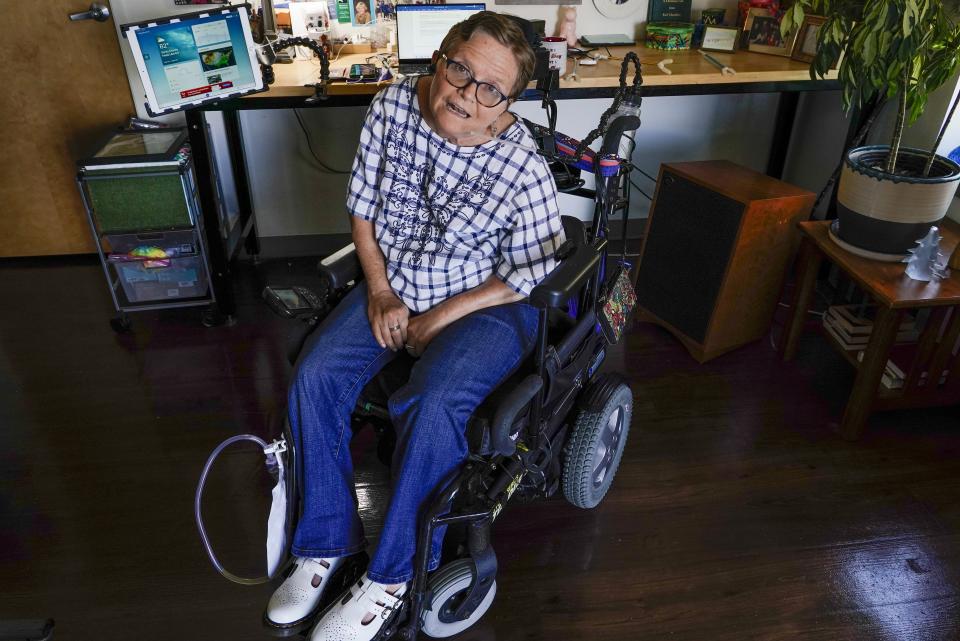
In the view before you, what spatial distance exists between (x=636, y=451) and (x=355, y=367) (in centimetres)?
91

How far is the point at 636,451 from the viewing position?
84.2 inches

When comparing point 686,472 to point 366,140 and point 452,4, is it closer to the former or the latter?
point 366,140

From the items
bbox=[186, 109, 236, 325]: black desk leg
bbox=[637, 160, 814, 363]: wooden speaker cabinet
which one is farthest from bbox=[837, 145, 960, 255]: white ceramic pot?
bbox=[186, 109, 236, 325]: black desk leg

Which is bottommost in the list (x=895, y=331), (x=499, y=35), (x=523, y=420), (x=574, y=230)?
(x=895, y=331)

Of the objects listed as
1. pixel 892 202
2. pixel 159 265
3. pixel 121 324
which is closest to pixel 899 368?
pixel 892 202

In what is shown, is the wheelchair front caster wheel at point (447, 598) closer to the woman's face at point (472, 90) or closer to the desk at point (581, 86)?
the woman's face at point (472, 90)

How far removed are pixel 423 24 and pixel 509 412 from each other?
62.1 inches

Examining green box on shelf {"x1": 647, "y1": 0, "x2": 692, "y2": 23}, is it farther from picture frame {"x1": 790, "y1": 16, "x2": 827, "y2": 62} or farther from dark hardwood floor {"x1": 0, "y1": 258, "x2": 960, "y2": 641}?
dark hardwood floor {"x1": 0, "y1": 258, "x2": 960, "y2": 641}

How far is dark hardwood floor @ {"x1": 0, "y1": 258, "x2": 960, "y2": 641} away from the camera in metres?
1.69

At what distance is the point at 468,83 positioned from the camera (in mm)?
1479

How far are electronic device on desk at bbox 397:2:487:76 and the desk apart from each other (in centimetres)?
21

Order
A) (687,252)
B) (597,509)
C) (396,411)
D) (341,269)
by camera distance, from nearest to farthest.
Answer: (396,411), (341,269), (597,509), (687,252)

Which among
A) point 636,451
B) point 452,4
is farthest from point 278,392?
point 452,4

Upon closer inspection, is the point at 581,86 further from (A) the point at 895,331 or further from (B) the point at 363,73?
(A) the point at 895,331
